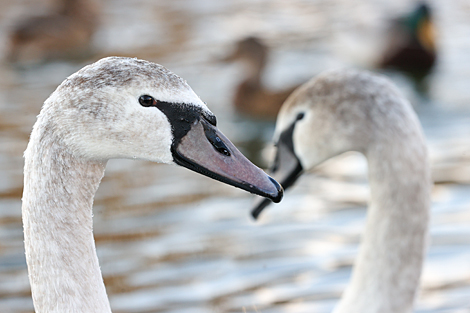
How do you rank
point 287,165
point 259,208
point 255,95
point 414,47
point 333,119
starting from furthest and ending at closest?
point 414,47
point 255,95
point 287,165
point 259,208
point 333,119

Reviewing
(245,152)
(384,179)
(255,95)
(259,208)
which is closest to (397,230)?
(384,179)

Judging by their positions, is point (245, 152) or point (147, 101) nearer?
point (147, 101)

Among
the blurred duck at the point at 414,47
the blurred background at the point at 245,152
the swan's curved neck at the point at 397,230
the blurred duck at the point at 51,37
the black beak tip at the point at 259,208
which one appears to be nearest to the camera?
the swan's curved neck at the point at 397,230

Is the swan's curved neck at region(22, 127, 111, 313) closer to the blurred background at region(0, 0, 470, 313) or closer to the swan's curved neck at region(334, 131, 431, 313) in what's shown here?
the swan's curved neck at region(334, 131, 431, 313)

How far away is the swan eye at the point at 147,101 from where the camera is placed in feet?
7.63

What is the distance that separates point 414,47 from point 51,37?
19.1 feet

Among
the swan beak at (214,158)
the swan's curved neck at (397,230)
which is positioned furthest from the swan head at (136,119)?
the swan's curved neck at (397,230)

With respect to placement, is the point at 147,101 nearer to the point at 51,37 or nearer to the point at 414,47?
the point at 414,47

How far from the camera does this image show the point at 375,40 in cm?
1247

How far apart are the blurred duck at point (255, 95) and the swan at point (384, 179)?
19.7 feet

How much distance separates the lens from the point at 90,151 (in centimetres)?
237

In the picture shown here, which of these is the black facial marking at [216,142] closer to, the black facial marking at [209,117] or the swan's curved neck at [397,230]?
the black facial marking at [209,117]

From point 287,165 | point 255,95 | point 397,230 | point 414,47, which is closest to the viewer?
point 397,230

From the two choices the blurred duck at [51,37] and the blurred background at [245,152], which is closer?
the blurred background at [245,152]
